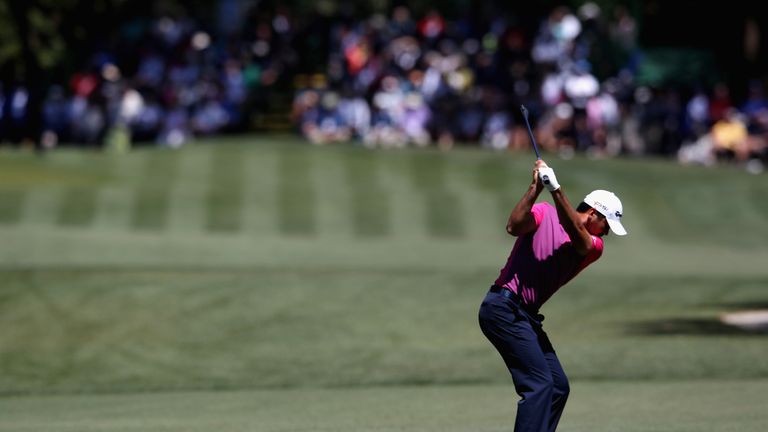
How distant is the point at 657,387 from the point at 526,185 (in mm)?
13677

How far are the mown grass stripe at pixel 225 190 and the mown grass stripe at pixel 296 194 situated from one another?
0.77 m

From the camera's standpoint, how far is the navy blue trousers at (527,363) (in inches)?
351

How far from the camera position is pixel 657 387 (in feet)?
43.3

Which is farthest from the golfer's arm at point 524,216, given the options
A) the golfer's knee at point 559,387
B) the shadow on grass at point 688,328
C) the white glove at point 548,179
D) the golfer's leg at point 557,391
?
the shadow on grass at point 688,328

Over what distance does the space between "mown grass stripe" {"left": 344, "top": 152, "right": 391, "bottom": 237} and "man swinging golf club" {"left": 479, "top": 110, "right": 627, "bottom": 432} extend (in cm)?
1515

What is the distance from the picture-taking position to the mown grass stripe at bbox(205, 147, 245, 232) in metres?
24.7

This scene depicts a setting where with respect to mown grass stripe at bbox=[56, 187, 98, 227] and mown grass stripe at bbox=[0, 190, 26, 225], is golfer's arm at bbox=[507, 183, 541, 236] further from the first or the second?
mown grass stripe at bbox=[0, 190, 26, 225]

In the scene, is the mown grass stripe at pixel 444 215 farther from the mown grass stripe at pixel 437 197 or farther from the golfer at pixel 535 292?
the golfer at pixel 535 292

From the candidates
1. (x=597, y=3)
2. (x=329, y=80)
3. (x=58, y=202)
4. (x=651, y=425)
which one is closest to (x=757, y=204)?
(x=597, y=3)

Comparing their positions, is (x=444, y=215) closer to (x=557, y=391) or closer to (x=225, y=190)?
(x=225, y=190)

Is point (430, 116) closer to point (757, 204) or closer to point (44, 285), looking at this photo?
point (757, 204)

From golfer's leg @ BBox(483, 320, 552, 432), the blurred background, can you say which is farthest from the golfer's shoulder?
the blurred background

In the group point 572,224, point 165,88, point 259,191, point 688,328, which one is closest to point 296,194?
point 259,191

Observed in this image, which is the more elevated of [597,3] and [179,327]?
[597,3]
